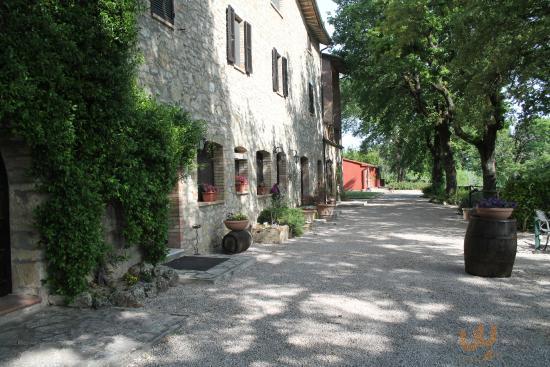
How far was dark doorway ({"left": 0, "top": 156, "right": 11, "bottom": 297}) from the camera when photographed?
4.20 m

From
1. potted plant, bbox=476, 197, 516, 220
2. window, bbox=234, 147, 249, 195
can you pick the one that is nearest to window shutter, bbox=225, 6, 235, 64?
window, bbox=234, 147, 249, 195

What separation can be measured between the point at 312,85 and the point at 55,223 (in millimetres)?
14359

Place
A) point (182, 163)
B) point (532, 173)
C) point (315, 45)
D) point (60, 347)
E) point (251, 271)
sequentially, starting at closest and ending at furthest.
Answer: point (60, 347) < point (182, 163) < point (251, 271) < point (532, 173) < point (315, 45)

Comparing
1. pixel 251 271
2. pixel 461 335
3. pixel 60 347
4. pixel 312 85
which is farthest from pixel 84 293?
pixel 312 85

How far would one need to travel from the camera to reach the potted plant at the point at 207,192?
26.0ft

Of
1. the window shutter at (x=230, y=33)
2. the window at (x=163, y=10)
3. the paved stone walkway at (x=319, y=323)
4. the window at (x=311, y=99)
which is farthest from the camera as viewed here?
the window at (x=311, y=99)

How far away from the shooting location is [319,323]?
404cm

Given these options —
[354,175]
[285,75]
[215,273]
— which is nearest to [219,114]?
[215,273]

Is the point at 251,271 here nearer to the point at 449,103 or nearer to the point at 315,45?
the point at 449,103

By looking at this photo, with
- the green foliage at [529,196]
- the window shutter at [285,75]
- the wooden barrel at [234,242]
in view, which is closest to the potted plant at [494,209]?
the wooden barrel at [234,242]

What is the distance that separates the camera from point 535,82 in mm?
11773

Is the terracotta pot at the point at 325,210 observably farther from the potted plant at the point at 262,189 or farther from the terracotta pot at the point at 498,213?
the terracotta pot at the point at 498,213

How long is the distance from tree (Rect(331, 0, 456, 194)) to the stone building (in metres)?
3.26

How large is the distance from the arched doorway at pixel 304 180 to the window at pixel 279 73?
3.29 metres
